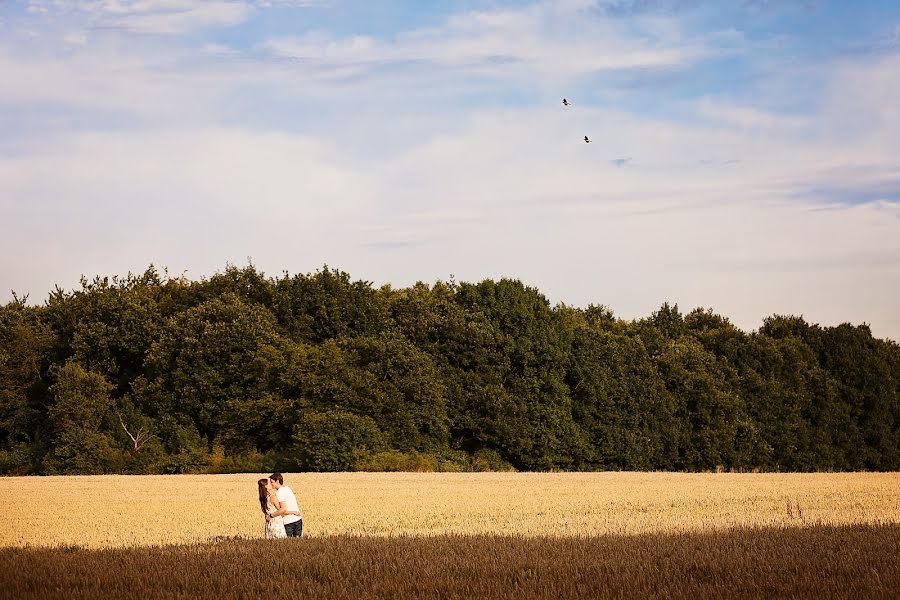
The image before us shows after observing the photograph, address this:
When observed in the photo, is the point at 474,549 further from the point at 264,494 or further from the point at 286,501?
the point at 264,494

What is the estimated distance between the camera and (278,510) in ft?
64.3

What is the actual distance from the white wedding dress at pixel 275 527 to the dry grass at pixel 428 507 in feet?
4.94

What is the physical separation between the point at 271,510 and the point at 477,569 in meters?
6.83

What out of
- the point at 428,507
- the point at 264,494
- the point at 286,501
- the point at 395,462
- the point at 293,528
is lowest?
the point at 395,462

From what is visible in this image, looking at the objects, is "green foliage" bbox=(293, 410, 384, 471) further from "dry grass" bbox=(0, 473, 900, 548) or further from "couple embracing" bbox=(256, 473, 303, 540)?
"couple embracing" bbox=(256, 473, 303, 540)

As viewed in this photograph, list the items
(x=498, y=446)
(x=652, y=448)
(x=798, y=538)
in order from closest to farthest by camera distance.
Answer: (x=798, y=538)
(x=498, y=446)
(x=652, y=448)

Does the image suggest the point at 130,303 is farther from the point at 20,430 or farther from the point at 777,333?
the point at 777,333

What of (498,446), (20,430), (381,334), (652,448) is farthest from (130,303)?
(652,448)

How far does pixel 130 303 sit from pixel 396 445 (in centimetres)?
1966

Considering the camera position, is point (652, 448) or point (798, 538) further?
point (652, 448)

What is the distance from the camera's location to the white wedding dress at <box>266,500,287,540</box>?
1934 cm

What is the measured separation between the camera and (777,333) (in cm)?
8712

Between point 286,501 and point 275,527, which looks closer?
point 275,527

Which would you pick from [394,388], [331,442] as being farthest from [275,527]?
[394,388]
